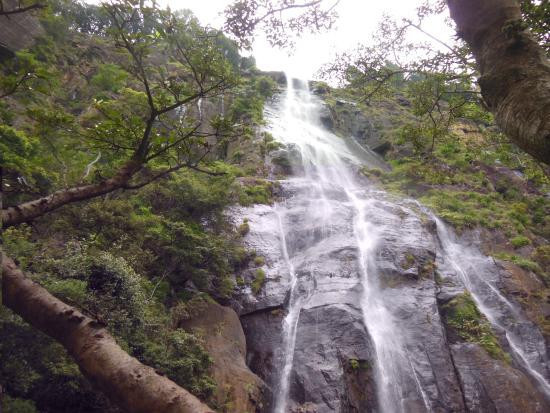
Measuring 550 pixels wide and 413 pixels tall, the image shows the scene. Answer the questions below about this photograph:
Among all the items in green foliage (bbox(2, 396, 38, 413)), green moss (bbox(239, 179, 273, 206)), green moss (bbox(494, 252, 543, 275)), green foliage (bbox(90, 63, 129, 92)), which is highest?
green foliage (bbox(90, 63, 129, 92))

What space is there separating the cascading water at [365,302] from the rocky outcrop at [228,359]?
0.64m

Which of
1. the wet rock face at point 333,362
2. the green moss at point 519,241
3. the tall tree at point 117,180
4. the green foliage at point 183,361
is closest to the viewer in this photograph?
the tall tree at point 117,180

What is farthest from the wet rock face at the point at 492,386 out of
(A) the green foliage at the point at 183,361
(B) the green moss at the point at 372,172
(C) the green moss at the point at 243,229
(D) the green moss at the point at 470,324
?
(B) the green moss at the point at 372,172

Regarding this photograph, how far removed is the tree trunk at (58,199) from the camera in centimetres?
354

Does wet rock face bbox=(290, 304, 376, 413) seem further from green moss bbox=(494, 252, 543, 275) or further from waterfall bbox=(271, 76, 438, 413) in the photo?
green moss bbox=(494, 252, 543, 275)

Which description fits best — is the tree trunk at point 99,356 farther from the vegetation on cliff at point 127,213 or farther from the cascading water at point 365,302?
the cascading water at point 365,302

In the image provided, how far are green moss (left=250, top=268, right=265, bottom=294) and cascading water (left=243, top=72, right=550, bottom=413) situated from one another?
0.21 meters

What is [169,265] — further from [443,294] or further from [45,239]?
[443,294]

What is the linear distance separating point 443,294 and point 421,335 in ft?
7.02

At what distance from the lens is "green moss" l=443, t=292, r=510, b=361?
993 cm

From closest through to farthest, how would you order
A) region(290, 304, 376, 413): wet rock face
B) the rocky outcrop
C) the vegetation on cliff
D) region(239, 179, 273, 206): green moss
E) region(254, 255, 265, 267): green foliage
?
the vegetation on cliff < the rocky outcrop < region(290, 304, 376, 413): wet rock face < region(254, 255, 265, 267): green foliage < region(239, 179, 273, 206): green moss

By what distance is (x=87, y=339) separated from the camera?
8.99 feet

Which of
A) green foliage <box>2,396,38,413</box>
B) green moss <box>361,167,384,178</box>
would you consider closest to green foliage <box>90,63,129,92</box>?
green moss <box>361,167,384,178</box>

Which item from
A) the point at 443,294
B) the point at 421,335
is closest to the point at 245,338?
the point at 421,335
